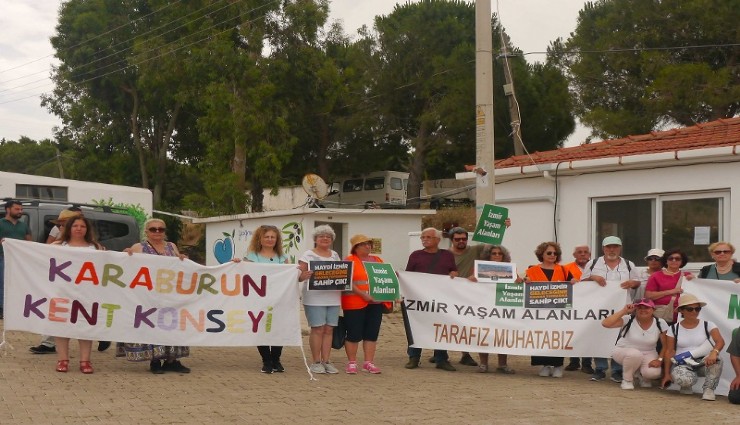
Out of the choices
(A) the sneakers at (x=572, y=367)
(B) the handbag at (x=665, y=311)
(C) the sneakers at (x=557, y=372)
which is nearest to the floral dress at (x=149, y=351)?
(C) the sneakers at (x=557, y=372)

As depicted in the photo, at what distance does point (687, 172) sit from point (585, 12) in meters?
26.5

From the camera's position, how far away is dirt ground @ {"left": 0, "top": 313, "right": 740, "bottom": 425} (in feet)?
25.4

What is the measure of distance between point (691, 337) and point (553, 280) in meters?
1.80

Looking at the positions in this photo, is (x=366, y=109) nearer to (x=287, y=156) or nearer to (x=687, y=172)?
(x=287, y=156)

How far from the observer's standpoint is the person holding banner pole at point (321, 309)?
33.2ft

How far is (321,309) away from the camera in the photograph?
10.1m

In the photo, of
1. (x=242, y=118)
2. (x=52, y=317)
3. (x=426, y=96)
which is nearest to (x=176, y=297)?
(x=52, y=317)

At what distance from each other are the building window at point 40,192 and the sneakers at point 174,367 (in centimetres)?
1620

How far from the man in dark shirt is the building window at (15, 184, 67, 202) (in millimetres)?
16467

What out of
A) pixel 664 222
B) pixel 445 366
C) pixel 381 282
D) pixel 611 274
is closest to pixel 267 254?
pixel 381 282

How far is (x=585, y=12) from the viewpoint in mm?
37812

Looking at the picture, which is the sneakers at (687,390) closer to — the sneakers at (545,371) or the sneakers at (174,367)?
the sneakers at (545,371)

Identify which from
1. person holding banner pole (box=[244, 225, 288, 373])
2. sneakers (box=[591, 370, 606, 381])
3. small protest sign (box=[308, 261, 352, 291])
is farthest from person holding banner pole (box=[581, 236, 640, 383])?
person holding banner pole (box=[244, 225, 288, 373])

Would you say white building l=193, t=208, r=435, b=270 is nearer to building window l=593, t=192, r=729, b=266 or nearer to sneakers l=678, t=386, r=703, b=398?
building window l=593, t=192, r=729, b=266
